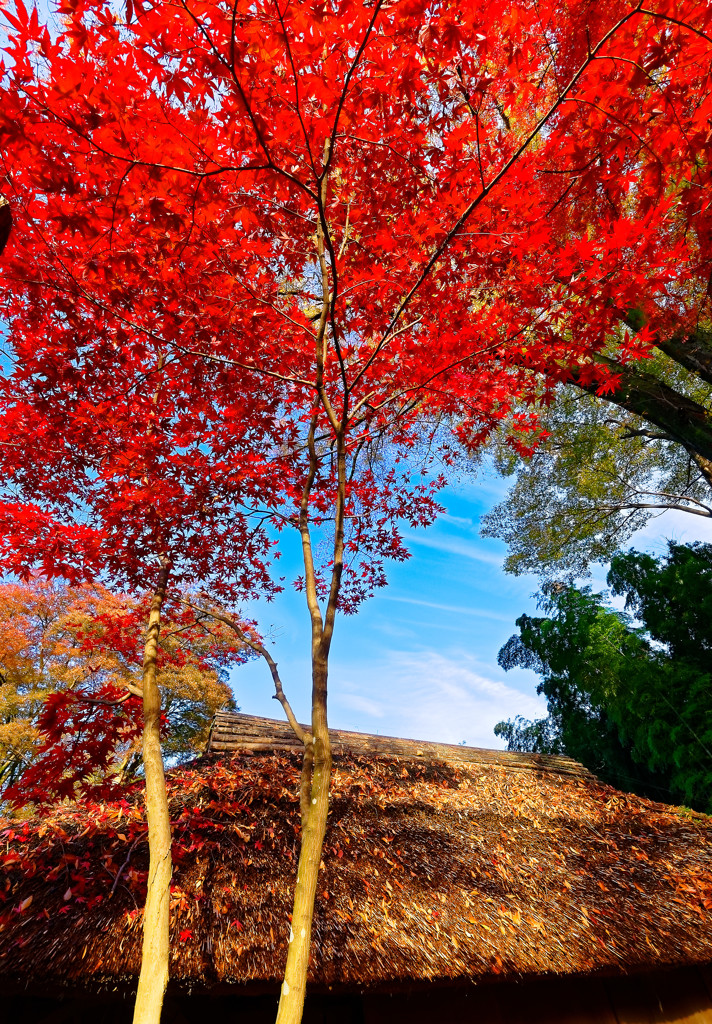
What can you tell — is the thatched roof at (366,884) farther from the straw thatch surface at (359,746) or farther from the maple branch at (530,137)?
the maple branch at (530,137)

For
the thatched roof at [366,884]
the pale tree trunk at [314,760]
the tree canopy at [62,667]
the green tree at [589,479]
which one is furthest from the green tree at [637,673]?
the pale tree trunk at [314,760]

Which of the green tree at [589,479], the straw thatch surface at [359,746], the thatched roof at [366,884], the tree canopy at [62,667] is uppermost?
the green tree at [589,479]

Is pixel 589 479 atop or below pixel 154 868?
atop

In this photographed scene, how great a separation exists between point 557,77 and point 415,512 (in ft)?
14.6

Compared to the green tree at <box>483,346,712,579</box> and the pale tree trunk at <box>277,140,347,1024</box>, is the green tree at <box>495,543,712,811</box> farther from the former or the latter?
the pale tree trunk at <box>277,140,347,1024</box>

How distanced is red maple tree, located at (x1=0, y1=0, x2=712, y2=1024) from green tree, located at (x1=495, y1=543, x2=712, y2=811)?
8.75 metres

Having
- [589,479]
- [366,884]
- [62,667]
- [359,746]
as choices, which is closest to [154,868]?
[366,884]

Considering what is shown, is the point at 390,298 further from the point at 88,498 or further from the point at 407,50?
the point at 88,498

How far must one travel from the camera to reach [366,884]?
427 cm

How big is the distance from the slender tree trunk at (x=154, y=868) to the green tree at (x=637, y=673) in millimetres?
10763

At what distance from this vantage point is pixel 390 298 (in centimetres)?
431

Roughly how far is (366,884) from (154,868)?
1851 mm

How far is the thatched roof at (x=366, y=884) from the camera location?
3.54 meters

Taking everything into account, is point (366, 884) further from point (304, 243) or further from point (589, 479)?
point (589, 479)
